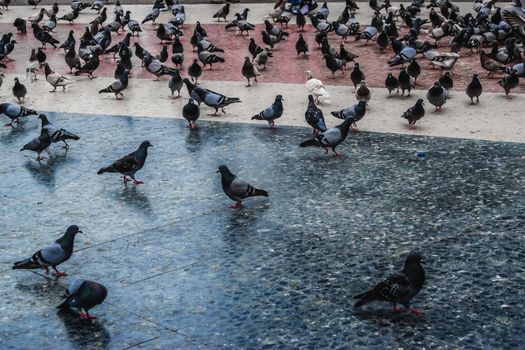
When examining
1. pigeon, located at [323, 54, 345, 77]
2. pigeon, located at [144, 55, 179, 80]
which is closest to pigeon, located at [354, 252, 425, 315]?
pigeon, located at [323, 54, 345, 77]

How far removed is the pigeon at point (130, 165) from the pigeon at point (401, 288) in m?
4.33

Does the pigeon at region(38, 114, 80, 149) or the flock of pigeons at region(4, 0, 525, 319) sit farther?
the pigeon at region(38, 114, 80, 149)

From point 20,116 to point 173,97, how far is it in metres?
2.82

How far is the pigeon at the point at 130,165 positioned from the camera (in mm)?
10266

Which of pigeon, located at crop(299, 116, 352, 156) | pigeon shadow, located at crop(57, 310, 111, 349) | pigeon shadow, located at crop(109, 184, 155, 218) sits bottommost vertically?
pigeon shadow, located at crop(57, 310, 111, 349)

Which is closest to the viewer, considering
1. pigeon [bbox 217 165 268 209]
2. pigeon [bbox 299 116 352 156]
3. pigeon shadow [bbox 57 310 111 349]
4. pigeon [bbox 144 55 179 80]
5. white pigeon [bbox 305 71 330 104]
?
pigeon shadow [bbox 57 310 111 349]

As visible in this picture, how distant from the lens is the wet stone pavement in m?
6.54

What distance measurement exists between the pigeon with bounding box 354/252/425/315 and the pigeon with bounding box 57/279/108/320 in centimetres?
204

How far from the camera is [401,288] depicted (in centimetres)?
657

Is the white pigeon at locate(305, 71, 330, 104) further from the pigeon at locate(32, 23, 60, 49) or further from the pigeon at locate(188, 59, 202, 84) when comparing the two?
the pigeon at locate(32, 23, 60, 49)

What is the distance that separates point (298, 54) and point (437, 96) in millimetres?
6153

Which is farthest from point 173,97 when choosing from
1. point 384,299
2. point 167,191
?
point 384,299

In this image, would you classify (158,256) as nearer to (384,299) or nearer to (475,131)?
(384,299)

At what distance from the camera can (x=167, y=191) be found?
33.0 feet
